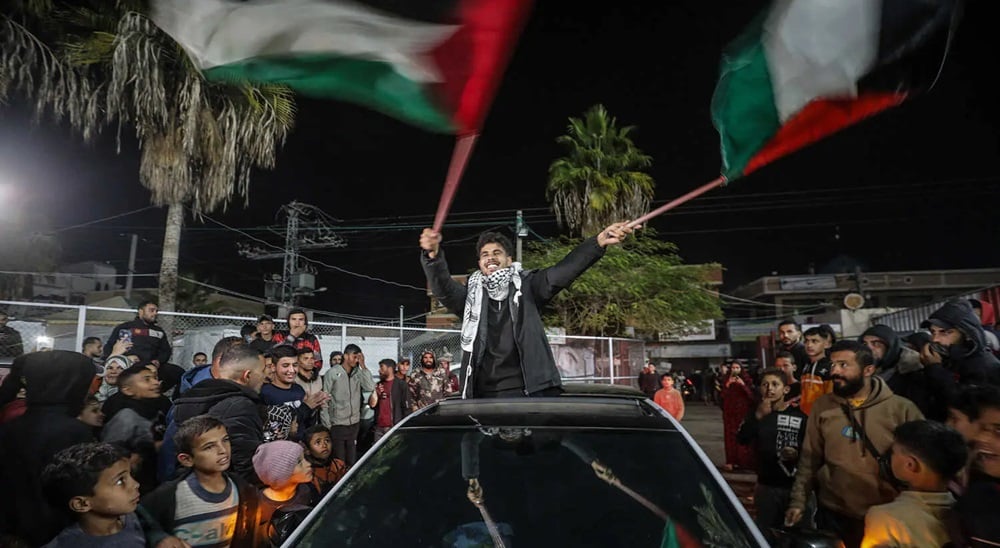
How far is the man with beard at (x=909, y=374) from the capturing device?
421cm

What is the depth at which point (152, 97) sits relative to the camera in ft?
31.9

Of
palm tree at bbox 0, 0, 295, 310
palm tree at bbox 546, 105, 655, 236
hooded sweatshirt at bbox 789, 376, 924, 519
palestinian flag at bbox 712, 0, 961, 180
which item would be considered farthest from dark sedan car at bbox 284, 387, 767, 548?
palm tree at bbox 546, 105, 655, 236

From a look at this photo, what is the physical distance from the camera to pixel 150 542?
2.53 meters

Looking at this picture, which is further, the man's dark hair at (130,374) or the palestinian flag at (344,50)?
the man's dark hair at (130,374)

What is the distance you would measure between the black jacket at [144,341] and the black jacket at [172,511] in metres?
3.90

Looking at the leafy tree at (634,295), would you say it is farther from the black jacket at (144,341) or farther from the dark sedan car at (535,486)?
the dark sedan car at (535,486)

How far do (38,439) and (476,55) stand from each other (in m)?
3.04

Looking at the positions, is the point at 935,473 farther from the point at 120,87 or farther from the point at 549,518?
the point at 120,87

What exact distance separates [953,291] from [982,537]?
4959 centimetres

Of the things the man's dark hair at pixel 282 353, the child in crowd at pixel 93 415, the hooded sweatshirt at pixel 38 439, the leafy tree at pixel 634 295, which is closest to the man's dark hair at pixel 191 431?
the hooded sweatshirt at pixel 38 439

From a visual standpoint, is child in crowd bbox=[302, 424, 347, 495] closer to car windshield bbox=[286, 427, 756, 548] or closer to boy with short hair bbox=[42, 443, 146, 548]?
boy with short hair bbox=[42, 443, 146, 548]

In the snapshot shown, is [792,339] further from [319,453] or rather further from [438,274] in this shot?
[319,453]

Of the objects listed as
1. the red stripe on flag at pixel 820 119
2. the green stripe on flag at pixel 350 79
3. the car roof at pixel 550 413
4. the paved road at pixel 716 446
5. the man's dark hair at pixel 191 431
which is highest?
the green stripe on flag at pixel 350 79

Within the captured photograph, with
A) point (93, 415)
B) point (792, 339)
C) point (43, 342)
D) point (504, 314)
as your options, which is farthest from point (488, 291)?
point (43, 342)
